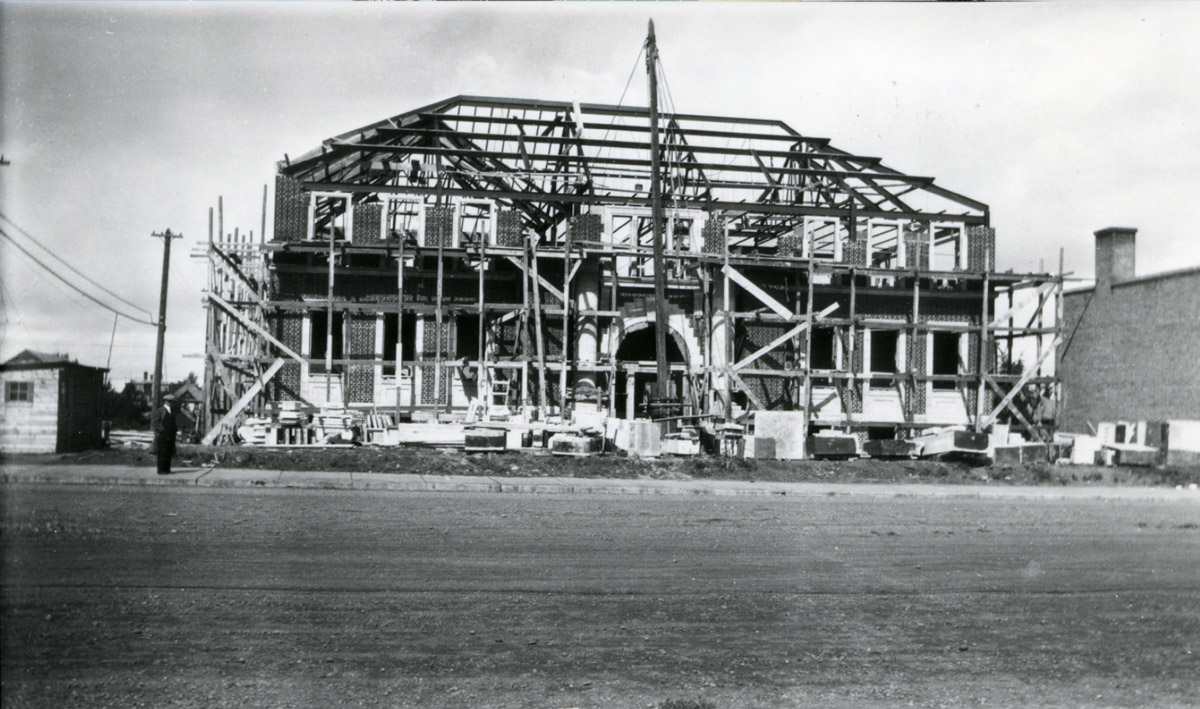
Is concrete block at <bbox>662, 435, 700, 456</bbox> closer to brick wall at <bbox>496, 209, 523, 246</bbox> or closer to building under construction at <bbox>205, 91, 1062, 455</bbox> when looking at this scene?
building under construction at <bbox>205, 91, 1062, 455</bbox>

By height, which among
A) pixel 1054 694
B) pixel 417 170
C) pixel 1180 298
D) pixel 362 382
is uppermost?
pixel 417 170

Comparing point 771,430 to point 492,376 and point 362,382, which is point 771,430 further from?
point 362,382

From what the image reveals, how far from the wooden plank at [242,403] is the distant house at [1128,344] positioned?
2497cm

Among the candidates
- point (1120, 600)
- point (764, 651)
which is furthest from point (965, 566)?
point (764, 651)

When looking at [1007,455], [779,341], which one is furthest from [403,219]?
[1007,455]

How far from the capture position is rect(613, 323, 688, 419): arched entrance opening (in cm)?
2814

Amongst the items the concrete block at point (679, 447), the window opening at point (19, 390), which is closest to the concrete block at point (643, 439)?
the concrete block at point (679, 447)

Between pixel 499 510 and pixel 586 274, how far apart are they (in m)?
15.1

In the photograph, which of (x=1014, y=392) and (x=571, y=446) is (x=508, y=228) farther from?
(x=1014, y=392)

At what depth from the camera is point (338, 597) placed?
8023 mm

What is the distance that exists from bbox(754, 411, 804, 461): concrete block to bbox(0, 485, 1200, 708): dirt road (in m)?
11.4

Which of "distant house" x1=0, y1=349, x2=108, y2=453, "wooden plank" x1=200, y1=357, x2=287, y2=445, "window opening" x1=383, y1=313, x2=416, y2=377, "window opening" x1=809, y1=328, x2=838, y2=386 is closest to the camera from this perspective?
"distant house" x1=0, y1=349, x2=108, y2=453

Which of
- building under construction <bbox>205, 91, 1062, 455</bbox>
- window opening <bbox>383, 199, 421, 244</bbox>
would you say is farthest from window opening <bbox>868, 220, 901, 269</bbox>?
window opening <bbox>383, 199, 421, 244</bbox>

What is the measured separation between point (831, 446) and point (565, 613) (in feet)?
59.3
